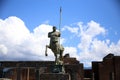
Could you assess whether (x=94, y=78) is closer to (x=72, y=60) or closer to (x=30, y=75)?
(x=72, y=60)

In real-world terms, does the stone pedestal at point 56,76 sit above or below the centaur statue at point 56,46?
below

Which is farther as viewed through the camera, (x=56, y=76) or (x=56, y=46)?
(x=56, y=46)

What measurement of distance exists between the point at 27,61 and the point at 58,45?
20098 mm

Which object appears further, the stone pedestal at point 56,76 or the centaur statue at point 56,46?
the centaur statue at point 56,46

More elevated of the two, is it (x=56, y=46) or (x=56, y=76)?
(x=56, y=46)

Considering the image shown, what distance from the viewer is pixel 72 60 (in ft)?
114

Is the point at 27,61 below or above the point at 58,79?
above

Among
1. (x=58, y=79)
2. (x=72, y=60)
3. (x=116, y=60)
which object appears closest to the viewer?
(x=58, y=79)

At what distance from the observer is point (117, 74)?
106 feet

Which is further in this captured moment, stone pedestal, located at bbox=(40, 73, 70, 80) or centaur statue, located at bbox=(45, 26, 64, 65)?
centaur statue, located at bbox=(45, 26, 64, 65)

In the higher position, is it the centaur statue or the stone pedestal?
the centaur statue

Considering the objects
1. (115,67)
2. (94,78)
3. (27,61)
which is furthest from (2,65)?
(115,67)

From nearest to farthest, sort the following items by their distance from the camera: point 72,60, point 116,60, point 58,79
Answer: point 58,79, point 116,60, point 72,60

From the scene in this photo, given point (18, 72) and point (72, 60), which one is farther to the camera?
point (72, 60)
